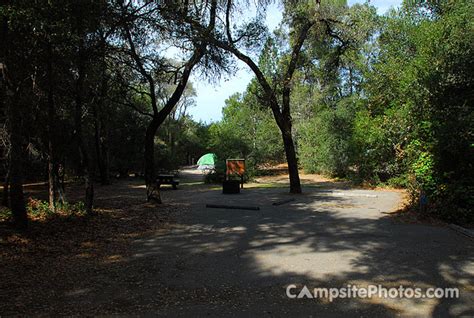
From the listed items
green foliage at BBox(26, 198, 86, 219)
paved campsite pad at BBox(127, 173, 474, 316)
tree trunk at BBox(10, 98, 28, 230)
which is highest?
tree trunk at BBox(10, 98, 28, 230)

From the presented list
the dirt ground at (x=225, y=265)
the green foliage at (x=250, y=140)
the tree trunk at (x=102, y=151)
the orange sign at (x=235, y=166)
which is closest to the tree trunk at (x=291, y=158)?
the orange sign at (x=235, y=166)

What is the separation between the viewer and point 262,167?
33594 millimetres

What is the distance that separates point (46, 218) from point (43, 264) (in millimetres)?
3473

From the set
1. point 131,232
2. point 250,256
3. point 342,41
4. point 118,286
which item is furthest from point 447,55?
point 118,286

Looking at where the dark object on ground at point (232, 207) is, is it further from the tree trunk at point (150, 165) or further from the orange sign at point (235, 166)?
the orange sign at point (235, 166)

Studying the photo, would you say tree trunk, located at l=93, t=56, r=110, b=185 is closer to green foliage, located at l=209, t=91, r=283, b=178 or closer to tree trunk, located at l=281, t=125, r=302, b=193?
green foliage, located at l=209, t=91, r=283, b=178

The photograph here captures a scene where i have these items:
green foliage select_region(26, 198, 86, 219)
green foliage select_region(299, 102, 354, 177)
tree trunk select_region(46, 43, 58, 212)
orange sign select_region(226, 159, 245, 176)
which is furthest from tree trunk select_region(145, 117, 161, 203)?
green foliage select_region(299, 102, 354, 177)

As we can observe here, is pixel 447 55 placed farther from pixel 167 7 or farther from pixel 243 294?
pixel 243 294

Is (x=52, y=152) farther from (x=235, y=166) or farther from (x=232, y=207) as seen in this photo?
(x=235, y=166)

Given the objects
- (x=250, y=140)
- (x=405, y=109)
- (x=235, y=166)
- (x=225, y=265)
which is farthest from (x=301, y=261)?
(x=250, y=140)

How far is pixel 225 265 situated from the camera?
5.56 meters

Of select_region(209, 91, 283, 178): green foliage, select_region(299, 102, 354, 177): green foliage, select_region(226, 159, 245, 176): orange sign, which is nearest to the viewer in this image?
select_region(226, 159, 245, 176): orange sign

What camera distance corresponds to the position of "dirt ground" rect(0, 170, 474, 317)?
4.00 m

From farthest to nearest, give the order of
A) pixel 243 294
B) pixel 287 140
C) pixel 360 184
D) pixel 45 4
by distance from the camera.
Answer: pixel 360 184
pixel 287 140
pixel 45 4
pixel 243 294
